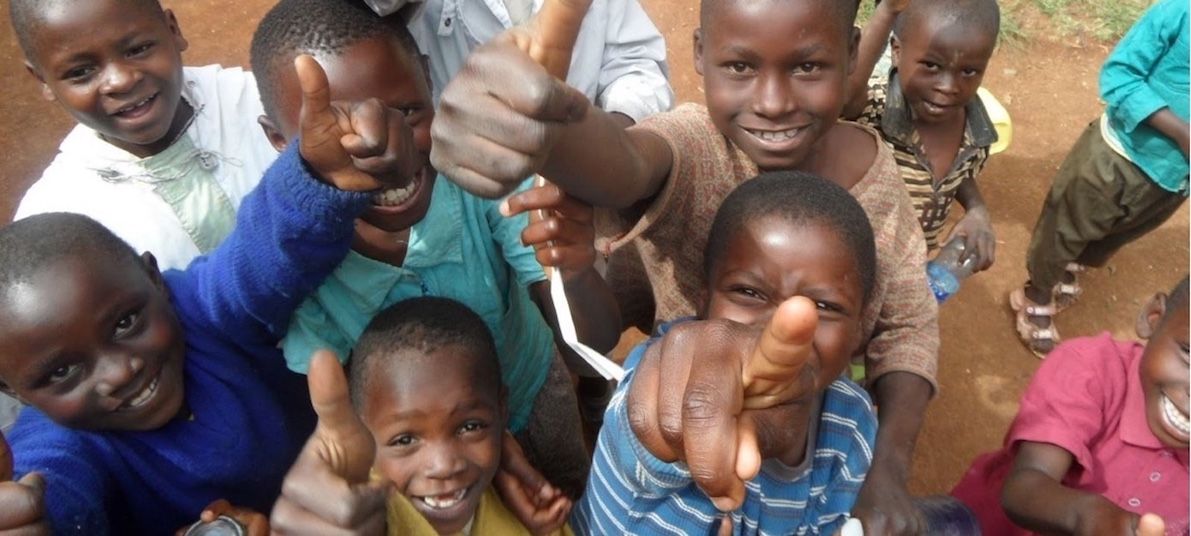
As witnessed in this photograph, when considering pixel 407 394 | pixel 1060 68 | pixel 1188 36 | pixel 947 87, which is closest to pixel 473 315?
pixel 407 394

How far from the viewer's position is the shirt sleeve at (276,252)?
1.37 metres

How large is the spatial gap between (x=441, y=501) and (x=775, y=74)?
966 mm

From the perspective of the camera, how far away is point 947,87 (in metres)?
2.39

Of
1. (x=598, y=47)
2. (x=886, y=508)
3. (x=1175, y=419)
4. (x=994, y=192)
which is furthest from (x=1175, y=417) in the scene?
(x=994, y=192)

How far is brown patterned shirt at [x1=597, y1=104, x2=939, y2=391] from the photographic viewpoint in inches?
60.3

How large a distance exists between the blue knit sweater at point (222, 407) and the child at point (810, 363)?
56cm

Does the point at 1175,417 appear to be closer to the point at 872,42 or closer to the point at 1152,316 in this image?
the point at 1152,316

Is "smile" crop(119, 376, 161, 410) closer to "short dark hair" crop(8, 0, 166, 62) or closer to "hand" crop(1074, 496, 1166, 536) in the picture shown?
"short dark hair" crop(8, 0, 166, 62)

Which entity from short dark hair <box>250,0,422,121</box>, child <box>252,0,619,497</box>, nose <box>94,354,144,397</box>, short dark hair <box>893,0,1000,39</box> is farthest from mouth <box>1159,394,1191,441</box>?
nose <box>94,354,144,397</box>

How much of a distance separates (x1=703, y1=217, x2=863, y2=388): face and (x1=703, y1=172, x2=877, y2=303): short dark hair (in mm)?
16

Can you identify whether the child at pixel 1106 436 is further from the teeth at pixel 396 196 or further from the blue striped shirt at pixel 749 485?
the teeth at pixel 396 196

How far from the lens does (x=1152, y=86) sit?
116 inches

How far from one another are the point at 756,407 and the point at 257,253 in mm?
865

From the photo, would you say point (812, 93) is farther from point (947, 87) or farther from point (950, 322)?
point (950, 322)
